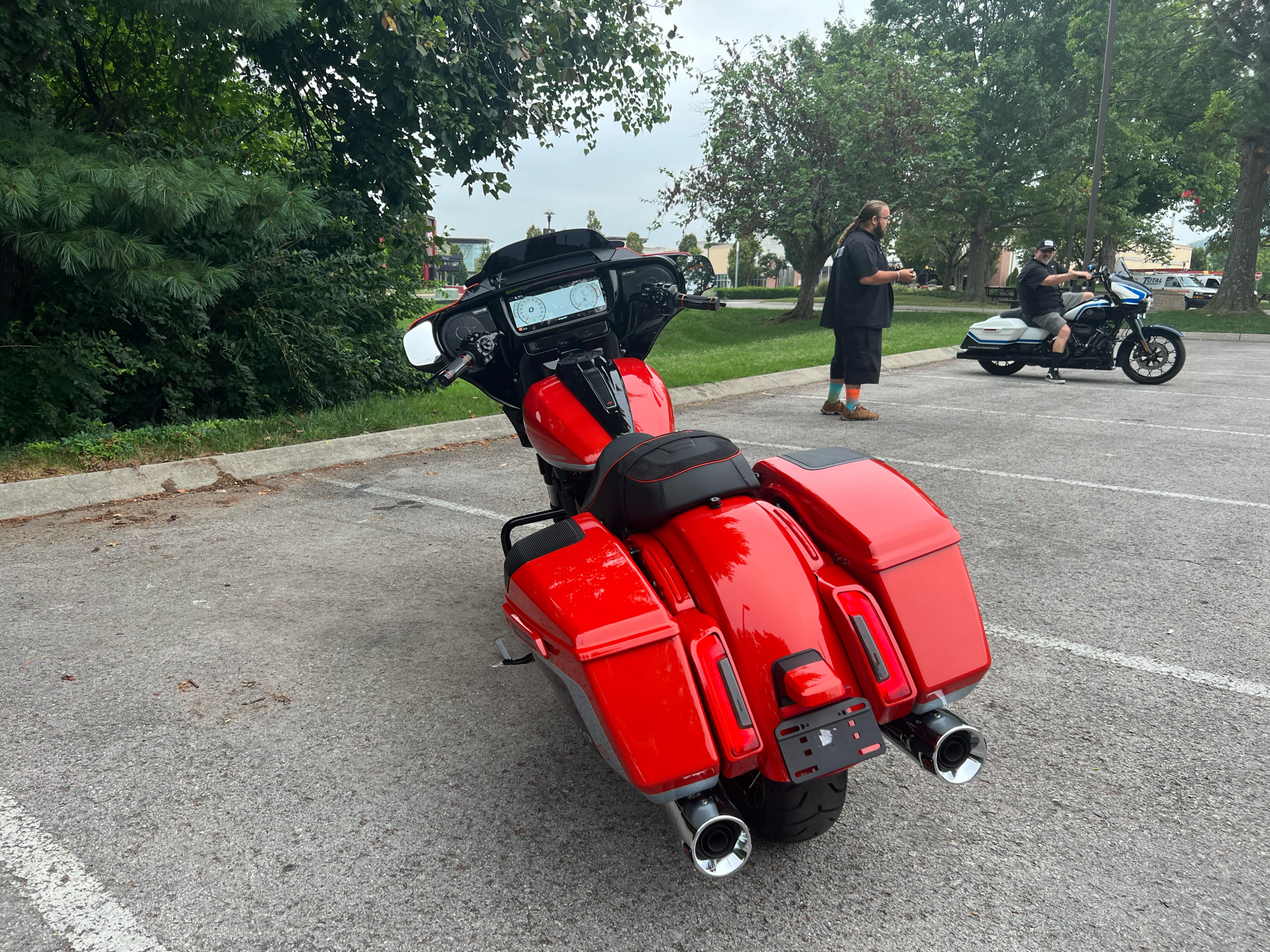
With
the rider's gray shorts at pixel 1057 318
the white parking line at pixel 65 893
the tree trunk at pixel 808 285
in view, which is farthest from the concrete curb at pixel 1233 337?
the white parking line at pixel 65 893

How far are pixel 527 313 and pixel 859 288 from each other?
5410mm

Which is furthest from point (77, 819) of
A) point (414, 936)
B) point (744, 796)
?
point (744, 796)

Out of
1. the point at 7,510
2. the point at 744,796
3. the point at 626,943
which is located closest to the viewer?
the point at 626,943

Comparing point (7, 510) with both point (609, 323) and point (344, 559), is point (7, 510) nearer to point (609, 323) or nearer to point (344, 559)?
point (344, 559)

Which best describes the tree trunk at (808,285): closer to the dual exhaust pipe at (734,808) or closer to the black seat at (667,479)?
the black seat at (667,479)

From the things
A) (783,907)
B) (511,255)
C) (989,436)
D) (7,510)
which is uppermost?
(511,255)

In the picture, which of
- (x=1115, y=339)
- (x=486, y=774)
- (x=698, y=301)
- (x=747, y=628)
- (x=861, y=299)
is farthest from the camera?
(x=1115, y=339)

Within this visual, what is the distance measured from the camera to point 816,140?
2333cm

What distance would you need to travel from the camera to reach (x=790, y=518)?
7.07 ft

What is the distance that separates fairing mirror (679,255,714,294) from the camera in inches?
144

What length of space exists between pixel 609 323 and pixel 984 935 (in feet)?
7.64

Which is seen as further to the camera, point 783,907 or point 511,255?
point 511,255

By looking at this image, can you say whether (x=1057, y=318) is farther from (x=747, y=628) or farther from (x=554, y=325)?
(x=747, y=628)

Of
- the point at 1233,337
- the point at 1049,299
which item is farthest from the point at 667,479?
the point at 1233,337
